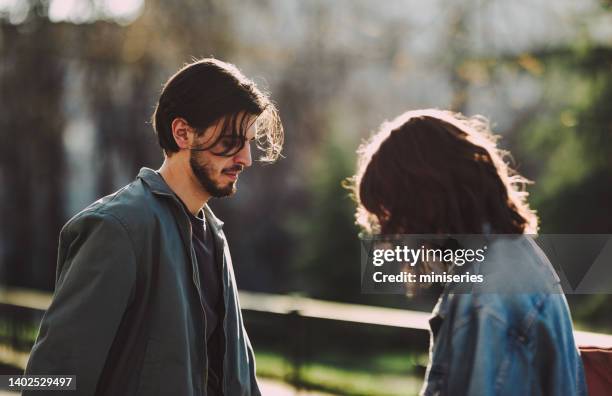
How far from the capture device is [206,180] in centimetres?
288

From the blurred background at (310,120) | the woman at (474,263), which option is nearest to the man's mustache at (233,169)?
the woman at (474,263)

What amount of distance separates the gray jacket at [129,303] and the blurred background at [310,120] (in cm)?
345

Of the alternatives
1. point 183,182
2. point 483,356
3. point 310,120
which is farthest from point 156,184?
point 310,120

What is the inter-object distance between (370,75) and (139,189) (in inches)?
865

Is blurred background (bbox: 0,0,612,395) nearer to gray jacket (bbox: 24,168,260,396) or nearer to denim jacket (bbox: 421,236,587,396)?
gray jacket (bbox: 24,168,260,396)

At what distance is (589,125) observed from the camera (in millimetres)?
8305

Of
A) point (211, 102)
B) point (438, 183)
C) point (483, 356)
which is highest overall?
point (211, 102)

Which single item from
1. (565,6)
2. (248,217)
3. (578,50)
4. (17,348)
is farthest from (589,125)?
(248,217)

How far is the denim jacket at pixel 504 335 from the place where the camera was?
6.33 ft

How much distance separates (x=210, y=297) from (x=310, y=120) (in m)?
19.9

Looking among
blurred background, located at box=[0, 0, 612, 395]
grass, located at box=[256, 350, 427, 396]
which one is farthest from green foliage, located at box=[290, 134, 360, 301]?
grass, located at box=[256, 350, 427, 396]

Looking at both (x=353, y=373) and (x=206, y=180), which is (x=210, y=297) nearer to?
(x=206, y=180)

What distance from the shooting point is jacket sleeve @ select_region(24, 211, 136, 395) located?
7.69ft

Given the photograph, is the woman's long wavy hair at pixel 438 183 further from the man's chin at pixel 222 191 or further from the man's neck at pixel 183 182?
the man's neck at pixel 183 182
